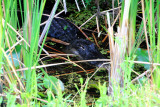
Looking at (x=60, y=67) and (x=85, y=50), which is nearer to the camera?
(x=60, y=67)

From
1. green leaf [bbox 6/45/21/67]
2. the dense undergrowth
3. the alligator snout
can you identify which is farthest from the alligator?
green leaf [bbox 6/45/21/67]

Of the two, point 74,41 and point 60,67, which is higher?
point 74,41

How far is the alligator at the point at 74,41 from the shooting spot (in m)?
3.06

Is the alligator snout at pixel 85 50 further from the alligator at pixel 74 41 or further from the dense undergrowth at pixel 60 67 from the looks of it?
the dense undergrowth at pixel 60 67

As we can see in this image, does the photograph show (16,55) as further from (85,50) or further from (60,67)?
(85,50)

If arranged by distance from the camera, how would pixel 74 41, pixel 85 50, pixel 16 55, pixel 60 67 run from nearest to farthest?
pixel 16 55 < pixel 60 67 < pixel 85 50 < pixel 74 41

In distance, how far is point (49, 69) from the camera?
260cm

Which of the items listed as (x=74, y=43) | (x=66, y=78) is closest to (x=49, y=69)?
(x=66, y=78)

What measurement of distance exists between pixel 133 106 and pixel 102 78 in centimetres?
125

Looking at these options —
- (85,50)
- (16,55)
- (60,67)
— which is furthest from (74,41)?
(16,55)

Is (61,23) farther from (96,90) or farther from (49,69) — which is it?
(96,90)

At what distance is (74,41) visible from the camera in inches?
130

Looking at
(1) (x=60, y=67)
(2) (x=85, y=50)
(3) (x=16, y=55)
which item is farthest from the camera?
(2) (x=85, y=50)

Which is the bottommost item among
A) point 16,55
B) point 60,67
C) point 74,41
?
point 60,67
